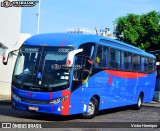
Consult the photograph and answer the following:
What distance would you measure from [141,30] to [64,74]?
29.4m

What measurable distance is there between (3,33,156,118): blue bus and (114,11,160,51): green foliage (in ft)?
81.2

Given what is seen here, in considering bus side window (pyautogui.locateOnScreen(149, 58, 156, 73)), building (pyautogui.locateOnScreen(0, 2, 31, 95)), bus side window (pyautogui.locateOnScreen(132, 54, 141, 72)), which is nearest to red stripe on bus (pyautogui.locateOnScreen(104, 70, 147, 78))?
bus side window (pyautogui.locateOnScreen(132, 54, 141, 72))

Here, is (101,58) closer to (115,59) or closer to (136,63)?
(115,59)

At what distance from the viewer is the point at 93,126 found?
13727 mm

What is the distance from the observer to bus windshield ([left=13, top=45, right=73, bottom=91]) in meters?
14.5

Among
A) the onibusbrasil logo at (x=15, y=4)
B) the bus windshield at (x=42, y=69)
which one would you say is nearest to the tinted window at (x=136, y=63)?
the bus windshield at (x=42, y=69)

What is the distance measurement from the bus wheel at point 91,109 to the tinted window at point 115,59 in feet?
6.49

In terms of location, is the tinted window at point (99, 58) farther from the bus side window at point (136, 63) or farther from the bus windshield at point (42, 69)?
the bus side window at point (136, 63)

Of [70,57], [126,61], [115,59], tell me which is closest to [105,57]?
[115,59]

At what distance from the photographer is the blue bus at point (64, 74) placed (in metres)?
14.5

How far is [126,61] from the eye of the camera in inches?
762

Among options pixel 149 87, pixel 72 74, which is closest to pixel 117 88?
pixel 72 74

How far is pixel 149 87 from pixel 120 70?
229 inches

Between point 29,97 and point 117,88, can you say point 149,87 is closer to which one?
point 117,88
